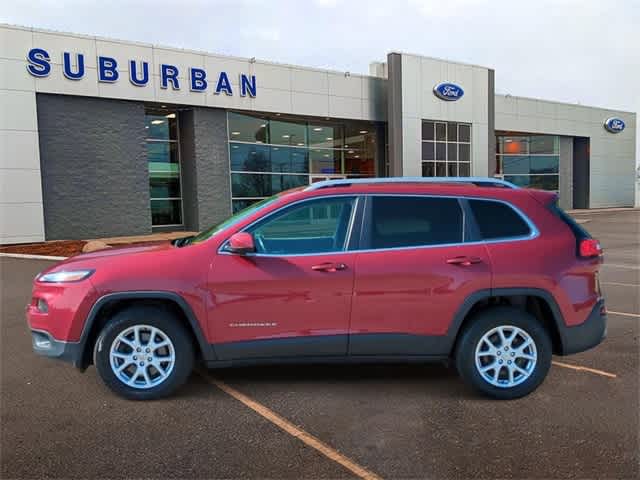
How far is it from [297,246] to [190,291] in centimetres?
98

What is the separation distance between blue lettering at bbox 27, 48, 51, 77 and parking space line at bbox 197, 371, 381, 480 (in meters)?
16.7

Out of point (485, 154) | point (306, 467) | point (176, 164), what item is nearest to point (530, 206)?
point (306, 467)

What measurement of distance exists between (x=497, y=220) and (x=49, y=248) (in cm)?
1537

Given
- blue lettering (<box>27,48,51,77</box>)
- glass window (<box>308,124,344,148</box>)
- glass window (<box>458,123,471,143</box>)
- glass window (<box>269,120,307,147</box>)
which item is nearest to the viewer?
blue lettering (<box>27,48,51,77</box>)

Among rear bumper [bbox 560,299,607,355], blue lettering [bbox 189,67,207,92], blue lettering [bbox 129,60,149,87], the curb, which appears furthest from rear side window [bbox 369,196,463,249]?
blue lettering [bbox 189,67,207,92]

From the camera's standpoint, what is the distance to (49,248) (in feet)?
51.7

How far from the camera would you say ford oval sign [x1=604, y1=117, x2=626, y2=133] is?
3744cm

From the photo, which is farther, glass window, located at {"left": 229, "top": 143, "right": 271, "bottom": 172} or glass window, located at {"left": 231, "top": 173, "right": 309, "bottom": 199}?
glass window, located at {"left": 231, "top": 173, "right": 309, "bottom": 199}

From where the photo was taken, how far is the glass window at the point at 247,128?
22078 mm

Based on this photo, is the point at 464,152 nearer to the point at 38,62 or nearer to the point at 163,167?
the point at 163,167

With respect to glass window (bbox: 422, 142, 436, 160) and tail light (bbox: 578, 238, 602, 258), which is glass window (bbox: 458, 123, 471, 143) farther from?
tail light (bbox: 578, 238, 602, 258)

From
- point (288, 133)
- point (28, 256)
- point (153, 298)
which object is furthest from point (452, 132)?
point (153, 298)

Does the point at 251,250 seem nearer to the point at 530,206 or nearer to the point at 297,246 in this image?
the point at 297,246

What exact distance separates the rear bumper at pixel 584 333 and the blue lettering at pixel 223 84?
19221mm
